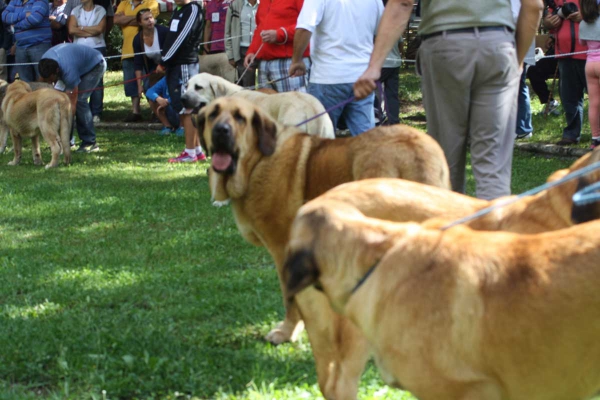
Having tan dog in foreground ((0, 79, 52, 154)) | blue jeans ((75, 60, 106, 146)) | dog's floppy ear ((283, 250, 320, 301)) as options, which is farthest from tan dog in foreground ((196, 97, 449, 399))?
tan dog in foreground ((0, 79, 52, 154))

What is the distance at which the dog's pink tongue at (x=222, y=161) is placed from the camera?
4.83 metres

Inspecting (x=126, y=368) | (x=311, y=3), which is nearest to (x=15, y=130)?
(x=311, y=3)

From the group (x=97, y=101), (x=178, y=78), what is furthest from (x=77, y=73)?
(x=97, y=101)

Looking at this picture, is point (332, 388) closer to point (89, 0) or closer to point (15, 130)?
point (15, 130)

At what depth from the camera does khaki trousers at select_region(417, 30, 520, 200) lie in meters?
4.73

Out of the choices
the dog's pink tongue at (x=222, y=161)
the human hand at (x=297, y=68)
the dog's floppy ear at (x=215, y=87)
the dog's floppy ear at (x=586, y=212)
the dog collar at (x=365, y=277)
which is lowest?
the dog's floppy ear at (x=215, y=87)

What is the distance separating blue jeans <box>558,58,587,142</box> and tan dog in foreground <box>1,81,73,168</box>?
296 inches

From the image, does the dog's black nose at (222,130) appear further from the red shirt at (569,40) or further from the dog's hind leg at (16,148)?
the dog's hind leg at (16,148)

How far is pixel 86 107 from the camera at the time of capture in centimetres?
1370

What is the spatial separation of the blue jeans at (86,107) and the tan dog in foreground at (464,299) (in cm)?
1151

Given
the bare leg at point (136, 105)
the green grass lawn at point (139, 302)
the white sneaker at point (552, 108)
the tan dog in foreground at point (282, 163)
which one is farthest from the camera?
the bare leg at point (136, 105)

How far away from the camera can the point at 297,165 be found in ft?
15.6

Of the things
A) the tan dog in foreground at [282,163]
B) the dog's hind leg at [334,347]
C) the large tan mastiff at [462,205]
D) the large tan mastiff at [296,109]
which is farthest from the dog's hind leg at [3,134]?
the large tan mastiff at [462,205]

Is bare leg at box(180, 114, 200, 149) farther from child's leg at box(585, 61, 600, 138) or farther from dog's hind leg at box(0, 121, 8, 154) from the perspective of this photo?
child's leg at box(585, 61, 600, 138)
